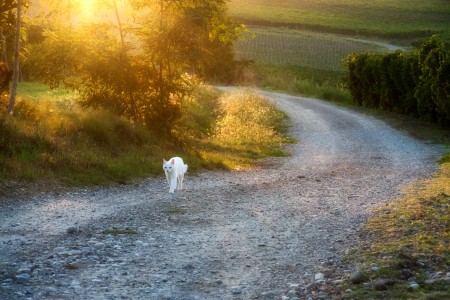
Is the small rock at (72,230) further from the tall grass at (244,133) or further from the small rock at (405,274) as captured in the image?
the tall grass at (244,133)

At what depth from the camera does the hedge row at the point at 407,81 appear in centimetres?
3122

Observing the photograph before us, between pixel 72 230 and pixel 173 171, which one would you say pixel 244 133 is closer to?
pixel 173 171

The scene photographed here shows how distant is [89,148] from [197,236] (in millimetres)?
6883

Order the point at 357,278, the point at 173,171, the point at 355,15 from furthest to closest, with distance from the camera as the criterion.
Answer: the point at 355,15, the point at 173,171, the point at 357,278

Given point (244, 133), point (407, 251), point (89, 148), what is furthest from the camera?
point (244, 133)

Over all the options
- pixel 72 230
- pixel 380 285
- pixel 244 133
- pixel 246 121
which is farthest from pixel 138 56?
pixel 380 285

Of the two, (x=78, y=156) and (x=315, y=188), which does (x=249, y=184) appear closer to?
(x=315, y=188)

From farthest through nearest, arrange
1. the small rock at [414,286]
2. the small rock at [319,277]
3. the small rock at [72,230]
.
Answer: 1. the small rock at [72,230]
2. the small rock at [319,277]
3. the small rock at [414,286]

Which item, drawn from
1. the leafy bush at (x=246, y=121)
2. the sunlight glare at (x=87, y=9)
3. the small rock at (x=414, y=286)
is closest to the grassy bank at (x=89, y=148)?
the leafy bush at (x=246, y=121)

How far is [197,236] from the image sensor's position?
10.4 meters

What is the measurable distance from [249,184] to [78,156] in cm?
362

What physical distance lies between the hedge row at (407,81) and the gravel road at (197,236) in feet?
44.0

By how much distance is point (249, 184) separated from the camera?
1614 cm

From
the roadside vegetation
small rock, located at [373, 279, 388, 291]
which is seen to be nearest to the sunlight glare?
the roadside vegetation
